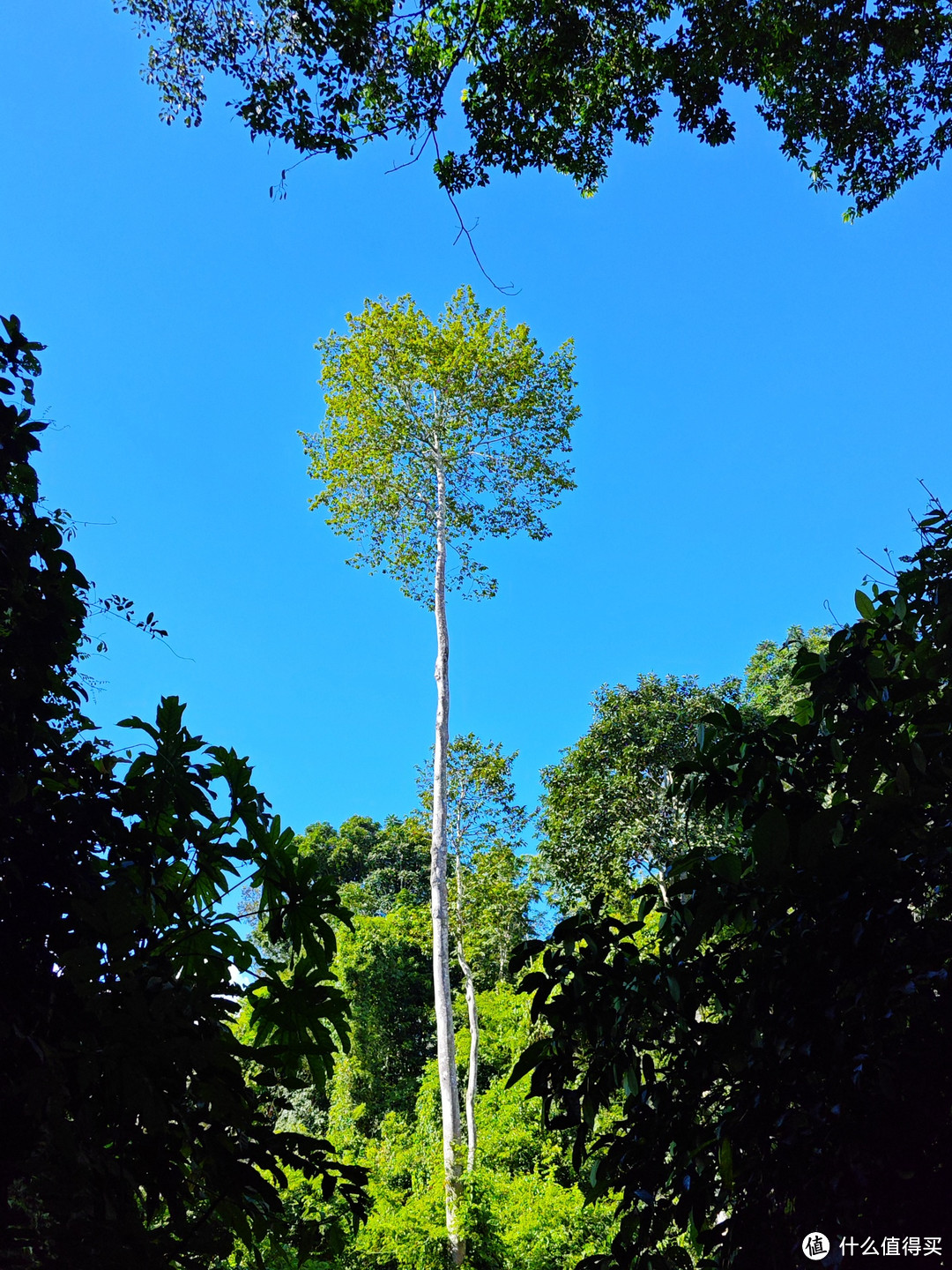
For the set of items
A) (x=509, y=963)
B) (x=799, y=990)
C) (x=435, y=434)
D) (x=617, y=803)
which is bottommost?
(x=799, y=990)

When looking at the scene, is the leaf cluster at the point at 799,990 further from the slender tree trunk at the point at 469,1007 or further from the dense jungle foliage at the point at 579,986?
the slender tree trunk at the point at 469,1007

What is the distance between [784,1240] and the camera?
3.36 feet

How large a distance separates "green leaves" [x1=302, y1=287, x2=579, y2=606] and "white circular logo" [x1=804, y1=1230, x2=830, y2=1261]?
926 centimetres

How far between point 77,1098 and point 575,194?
140 inches

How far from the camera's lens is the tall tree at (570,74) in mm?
2951

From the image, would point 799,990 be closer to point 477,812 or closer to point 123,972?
point 123,972

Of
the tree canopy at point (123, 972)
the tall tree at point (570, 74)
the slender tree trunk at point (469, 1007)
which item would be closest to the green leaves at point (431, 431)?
the slender tree trunk at point (469, 1007)

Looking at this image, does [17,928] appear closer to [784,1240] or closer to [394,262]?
[784,1240]

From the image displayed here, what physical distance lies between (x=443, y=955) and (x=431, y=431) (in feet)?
18.6

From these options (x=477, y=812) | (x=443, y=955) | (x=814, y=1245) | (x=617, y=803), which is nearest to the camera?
(x=814, y=1245)

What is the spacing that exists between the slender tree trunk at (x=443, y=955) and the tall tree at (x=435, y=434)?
35.5 inches

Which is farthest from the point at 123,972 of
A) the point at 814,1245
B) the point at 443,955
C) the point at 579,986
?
the point at 443,955

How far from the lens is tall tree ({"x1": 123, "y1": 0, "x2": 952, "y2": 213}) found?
295 centimetres

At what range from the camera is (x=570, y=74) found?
3.23 m
